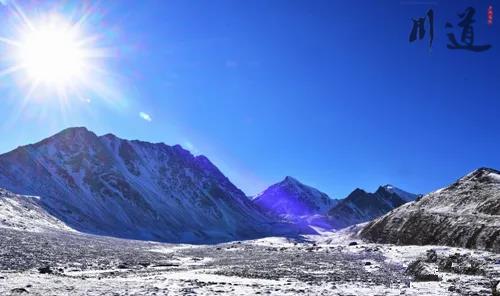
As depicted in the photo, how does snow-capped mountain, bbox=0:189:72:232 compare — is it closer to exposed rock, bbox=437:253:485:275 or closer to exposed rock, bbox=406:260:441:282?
Answer: exposed rock, bbox=406:260:441:282

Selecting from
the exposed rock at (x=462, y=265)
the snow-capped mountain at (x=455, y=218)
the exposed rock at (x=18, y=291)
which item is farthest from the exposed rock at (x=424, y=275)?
the exposed rock at (x=18, y=291)

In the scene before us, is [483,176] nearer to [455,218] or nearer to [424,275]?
[455,218]

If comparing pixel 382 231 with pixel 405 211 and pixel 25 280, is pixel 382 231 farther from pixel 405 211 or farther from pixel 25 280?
pixel 25 280

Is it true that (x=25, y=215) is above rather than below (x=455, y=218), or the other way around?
above

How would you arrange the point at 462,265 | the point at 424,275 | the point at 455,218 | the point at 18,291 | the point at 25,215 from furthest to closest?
the point at 25,215
the point at 455,218
the point at 462,265
the point at 424,275
the point at 18,291

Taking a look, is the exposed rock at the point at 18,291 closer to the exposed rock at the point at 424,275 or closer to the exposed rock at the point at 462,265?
the exposed rock at the point at 424,275

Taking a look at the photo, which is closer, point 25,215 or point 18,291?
point 18,291

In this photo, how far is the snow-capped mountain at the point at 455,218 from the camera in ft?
184

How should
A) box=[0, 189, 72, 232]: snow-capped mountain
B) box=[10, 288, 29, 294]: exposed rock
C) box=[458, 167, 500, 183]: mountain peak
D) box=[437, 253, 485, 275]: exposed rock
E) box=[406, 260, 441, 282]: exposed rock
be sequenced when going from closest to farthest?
box=[10, 288, 29, 294]: exposed rock, box=[406, 260, 441, 282]: exposed rock, box=[437, 253, 485, 275]: exposed rock, box=[458, 167, 500, 183]: mountain peak, box=[0, 189, 72, 232]: snow-capped mountain

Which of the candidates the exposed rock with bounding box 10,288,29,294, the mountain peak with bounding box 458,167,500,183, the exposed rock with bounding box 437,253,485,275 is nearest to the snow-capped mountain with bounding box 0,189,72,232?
the exposed rock with bounding box 10,288,29,294

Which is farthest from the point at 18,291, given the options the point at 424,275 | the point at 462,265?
the point at 462,265

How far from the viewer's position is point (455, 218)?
69812 mm

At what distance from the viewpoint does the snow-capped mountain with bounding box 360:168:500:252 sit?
56.2 meters

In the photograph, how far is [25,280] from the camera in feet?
83.5
